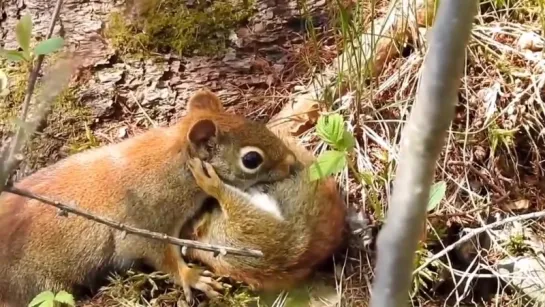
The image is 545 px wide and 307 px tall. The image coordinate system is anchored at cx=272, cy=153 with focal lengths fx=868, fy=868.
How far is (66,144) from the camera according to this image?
10.6ft

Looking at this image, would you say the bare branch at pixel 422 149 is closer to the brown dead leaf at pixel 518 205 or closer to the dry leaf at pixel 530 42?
the brown dead leaf at pixel 518 205

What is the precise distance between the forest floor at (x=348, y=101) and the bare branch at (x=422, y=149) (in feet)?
4.77

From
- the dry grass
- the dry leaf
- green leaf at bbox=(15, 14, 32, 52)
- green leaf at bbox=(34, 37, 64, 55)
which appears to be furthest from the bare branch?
the dry leaf

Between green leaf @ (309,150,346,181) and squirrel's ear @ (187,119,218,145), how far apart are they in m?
0.51

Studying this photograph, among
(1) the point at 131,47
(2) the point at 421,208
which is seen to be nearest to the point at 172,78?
(1) the point at 131,47

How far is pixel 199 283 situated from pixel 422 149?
184cm

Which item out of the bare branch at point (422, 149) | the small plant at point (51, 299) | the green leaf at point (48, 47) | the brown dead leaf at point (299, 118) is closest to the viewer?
the bare branch at point (422, 149)

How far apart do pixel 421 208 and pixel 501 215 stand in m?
1.96

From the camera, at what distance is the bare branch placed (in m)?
0.91

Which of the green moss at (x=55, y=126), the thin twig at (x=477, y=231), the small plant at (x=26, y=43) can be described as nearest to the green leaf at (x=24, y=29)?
the small plant at (x=26, y=43)

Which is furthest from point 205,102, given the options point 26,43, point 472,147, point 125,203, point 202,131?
point 472,147

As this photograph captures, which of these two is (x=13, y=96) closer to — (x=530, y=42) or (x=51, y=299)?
(x=51, y=299)

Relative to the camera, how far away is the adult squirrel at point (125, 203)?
2.77 metres

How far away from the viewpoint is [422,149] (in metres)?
0.95
